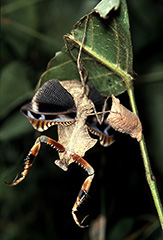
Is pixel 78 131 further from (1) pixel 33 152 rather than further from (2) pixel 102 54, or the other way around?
(2) pixel 102 54

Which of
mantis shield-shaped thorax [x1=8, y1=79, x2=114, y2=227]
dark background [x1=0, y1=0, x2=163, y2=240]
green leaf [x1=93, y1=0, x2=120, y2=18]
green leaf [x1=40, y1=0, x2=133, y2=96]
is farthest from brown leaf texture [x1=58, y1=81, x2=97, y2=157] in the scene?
dark background [x1=0, y1=0, x2=163, y2=240]

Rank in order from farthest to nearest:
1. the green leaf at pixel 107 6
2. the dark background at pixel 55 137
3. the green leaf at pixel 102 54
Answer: the dark background at pixel 55 137
the green leaf at pixel 102 54
the green leaf at pixel 107 6

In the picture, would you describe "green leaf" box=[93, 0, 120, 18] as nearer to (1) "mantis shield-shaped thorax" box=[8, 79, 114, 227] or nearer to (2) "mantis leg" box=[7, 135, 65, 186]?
(1) "mantis shield-shaped thorax" box=[8, 79, 114, 227]

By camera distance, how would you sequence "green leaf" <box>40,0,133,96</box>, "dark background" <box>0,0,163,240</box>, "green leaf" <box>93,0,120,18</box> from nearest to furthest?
"green leaf" <box>93,0,120,18</box>
"green leaf" <box>40,0,133,96</box>
"dark background" <box>0,0,163,240</box>

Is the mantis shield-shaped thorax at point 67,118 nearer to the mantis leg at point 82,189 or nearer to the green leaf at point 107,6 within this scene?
the mantis leg at point 82,189

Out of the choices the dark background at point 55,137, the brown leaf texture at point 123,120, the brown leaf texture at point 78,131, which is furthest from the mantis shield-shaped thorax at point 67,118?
the dark background at point 55,137

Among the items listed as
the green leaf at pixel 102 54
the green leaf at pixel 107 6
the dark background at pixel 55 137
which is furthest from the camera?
the dark background at pixel 55 137
